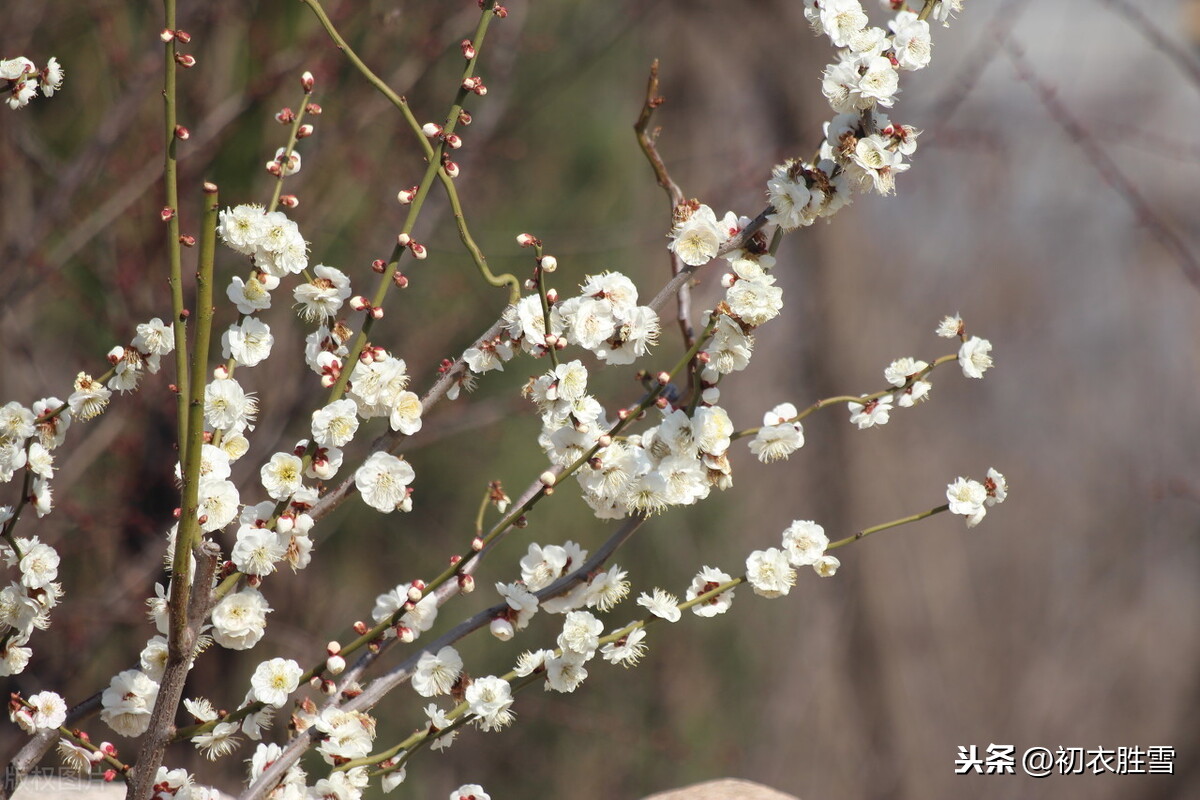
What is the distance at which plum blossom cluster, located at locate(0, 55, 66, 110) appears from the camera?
0.91 meters

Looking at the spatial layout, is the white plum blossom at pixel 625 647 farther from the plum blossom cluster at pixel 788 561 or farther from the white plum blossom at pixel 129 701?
the white plum blossom at pixel 129 701

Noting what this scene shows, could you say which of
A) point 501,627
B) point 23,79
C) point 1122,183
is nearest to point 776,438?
point 501,627

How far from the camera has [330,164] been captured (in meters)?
2.45

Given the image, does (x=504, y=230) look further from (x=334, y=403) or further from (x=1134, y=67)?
(x=1134, y=67)

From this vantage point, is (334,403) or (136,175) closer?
(334,403)

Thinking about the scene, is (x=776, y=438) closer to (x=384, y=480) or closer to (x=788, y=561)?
(x=788, y=561)

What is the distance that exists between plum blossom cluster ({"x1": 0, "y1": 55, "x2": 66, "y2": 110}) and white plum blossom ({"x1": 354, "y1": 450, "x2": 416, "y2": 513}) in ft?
1.41

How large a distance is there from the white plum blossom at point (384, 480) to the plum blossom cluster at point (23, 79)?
1.41 ft

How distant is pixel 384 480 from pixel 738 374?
3288 millimetres

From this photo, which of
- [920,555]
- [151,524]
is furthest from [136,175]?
[920,555]

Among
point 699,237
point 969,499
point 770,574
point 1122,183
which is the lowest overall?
point 770,574

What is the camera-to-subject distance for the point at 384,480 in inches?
36.3

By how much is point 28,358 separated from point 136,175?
45cm

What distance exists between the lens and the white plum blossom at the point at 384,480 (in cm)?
91
